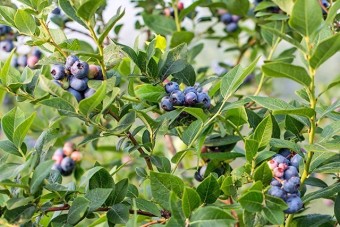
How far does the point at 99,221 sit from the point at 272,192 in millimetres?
305

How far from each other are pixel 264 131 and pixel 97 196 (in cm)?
32

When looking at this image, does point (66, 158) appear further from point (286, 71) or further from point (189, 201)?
point (286, 71)

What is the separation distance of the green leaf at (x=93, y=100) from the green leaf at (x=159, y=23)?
3.03 ft

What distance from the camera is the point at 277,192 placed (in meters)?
1.06

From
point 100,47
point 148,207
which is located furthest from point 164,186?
point 100,47

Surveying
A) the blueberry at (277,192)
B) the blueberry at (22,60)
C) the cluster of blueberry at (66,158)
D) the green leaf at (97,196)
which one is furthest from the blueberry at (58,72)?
the blueberry at (22,60)

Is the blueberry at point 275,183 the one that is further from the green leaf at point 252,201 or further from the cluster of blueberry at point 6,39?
the cluster of blueberry at point 6,39

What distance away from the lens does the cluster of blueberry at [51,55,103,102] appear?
1117mm

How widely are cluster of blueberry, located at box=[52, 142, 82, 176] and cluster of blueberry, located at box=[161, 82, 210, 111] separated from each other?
0.74 m

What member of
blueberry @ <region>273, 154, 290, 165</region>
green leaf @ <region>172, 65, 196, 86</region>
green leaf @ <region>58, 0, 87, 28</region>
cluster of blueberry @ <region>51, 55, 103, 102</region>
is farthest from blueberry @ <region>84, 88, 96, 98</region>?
blueberry @ <region>273, 154, 290, 165</region>

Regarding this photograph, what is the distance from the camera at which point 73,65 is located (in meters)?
1.12

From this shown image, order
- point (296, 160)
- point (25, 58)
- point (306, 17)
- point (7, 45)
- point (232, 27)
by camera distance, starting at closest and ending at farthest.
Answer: point (306, 17)
point (296, 160)
point (7, 45)
point (25, 58)
point (232, 27)

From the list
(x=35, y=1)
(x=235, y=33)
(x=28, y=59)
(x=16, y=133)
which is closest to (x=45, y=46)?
(x=35, y=1)

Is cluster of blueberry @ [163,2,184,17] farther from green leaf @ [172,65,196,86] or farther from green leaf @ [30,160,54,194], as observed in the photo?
green leaf @ [30,160,54,194]
